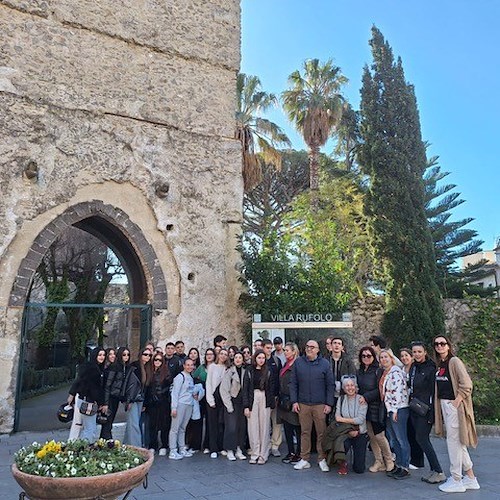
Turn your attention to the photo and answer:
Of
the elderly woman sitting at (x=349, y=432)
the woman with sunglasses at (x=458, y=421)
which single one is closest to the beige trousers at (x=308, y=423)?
the elderly woman sitting at (x=349, y=432)

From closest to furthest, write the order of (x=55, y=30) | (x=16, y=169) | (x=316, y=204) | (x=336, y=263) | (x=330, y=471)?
(x=330, y=471) < (x=16, y=169) < (x=55, y=30) < (x=336, y=263) < (x=316, y=204)

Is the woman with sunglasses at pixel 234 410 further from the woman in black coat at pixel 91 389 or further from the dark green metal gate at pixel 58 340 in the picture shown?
the dark green metal gate at pixel 58 340

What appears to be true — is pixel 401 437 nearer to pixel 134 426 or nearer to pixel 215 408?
pixel 215 408

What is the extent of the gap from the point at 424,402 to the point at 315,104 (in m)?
15.0

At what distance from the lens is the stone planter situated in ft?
10.6

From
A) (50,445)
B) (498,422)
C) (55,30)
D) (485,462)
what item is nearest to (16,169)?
(55,30)

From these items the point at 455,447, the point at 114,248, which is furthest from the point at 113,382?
the point at 114,248

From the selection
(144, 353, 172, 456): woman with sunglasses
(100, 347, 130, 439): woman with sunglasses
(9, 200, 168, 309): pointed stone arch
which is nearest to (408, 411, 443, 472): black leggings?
(144, 353, 172, 456): woman with sunglasses

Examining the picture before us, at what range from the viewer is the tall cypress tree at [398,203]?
11.3 m

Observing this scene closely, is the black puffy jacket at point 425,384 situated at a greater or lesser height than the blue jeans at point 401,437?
greater

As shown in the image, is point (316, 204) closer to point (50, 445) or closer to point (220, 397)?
point (220, 397)

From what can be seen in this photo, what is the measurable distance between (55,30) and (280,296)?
6.74 metres

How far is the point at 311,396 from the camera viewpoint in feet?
19.4

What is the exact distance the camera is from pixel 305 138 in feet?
61.2
